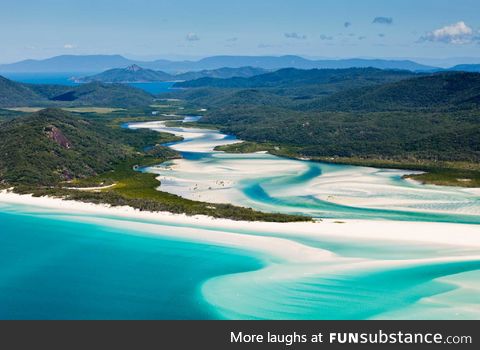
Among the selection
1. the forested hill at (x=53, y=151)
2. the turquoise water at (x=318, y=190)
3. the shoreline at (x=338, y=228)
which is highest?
the forested hill at (x=53, y=151)

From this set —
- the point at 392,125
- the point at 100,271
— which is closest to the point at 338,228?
the point at 100,271

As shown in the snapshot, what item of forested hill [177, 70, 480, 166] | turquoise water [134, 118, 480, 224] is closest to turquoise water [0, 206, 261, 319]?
turquoise water [134, 118, 480, 224]

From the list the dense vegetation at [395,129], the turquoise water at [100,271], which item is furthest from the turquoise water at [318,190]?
the turquoise water at [100,271]

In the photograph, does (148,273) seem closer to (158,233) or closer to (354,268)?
(158,233)

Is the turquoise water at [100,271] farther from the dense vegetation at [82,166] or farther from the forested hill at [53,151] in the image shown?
the forested hill at [53,151]

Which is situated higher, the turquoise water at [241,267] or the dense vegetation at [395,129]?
the dense vegetation at [395,129]
